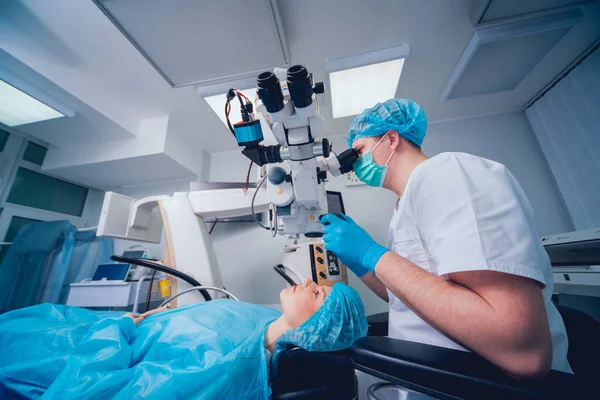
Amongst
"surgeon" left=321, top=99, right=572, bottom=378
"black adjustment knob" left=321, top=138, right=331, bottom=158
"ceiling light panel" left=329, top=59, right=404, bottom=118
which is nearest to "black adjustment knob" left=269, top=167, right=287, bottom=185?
"black adjustment knob" left=321, top=138, right=331, bottom=158

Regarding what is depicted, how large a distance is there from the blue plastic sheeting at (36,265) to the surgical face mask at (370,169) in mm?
2434

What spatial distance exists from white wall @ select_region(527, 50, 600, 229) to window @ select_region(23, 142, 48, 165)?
4.73 m

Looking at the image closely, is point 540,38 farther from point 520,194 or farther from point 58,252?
point 58,252

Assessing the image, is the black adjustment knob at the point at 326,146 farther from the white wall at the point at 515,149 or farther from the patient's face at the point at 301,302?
the white wall at the point at 515,149

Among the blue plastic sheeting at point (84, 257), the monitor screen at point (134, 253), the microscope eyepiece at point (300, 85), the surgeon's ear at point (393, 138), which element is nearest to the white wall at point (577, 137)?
the surgeon's ear at point (393, 138)

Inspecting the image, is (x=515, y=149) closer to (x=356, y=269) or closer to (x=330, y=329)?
(x=356, y=269)

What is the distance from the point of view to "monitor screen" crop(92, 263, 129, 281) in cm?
144

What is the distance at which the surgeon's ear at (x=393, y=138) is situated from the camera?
83 centimetres

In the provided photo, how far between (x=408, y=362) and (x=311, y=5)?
5.02ft

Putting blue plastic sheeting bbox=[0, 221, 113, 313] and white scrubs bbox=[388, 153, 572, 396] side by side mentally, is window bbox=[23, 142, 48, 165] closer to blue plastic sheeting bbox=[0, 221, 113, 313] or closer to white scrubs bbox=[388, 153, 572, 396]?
blue plastic sheeting bbox=[0, 221, 113, 313]

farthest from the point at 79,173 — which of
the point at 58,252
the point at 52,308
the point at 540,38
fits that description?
the point at 540,38

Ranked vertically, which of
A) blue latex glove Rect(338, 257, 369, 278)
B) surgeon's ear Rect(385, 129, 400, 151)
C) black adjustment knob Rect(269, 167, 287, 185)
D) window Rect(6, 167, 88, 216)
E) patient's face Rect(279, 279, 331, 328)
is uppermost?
window Rect(6, 167, 88, 216)

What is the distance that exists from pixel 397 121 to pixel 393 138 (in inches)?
3.2

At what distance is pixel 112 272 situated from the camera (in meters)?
1.47
